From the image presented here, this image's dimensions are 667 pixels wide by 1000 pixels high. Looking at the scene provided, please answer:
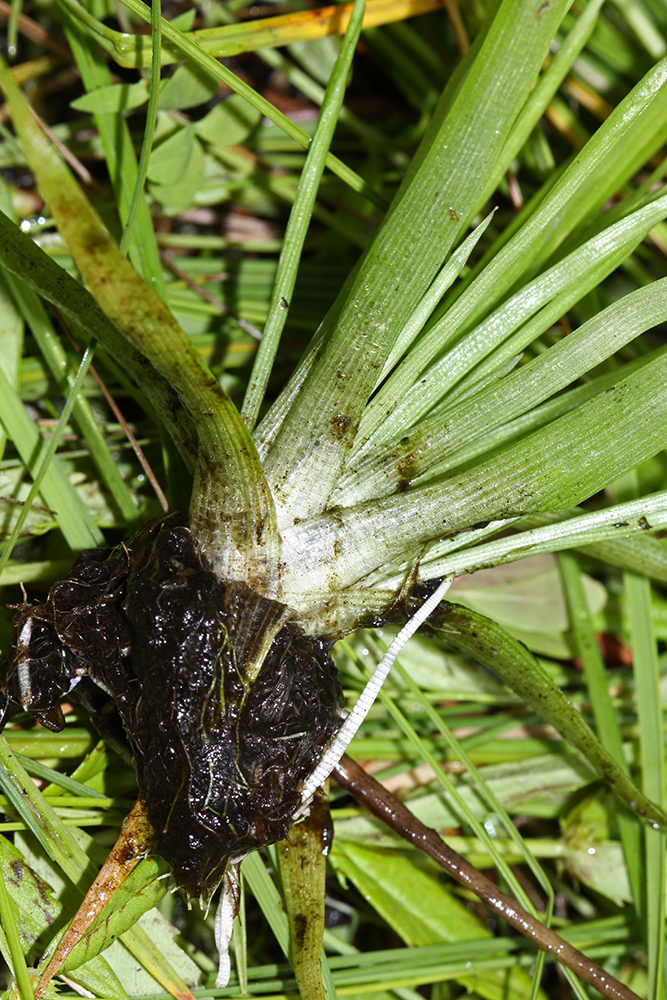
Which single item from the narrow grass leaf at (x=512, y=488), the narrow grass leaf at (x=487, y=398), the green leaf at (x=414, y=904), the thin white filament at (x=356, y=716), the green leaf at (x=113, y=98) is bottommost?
the green leaf at (x=414, y=904)

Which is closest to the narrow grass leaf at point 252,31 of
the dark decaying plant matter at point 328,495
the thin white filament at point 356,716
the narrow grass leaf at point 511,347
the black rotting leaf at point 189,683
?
the dark decaying plant matter at point 328,495

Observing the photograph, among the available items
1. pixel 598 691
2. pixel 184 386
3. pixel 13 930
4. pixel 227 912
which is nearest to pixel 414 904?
pixel 227 912

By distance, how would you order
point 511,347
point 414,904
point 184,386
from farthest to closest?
1. point 414,904
2. point 511,347
3. point 184,386

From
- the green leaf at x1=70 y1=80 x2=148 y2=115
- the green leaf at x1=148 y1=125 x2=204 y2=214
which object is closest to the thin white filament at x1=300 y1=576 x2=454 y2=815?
the green leaf at x1=148 y1=125 x2=204 y2=214

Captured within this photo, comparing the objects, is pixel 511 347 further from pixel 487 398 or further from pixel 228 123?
pixel 228 123

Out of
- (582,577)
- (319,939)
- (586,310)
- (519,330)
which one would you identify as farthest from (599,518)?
(319,939)

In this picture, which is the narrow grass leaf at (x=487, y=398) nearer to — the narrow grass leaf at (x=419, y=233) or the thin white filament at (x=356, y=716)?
the narrow grass leaf at (x=419, y=233)
